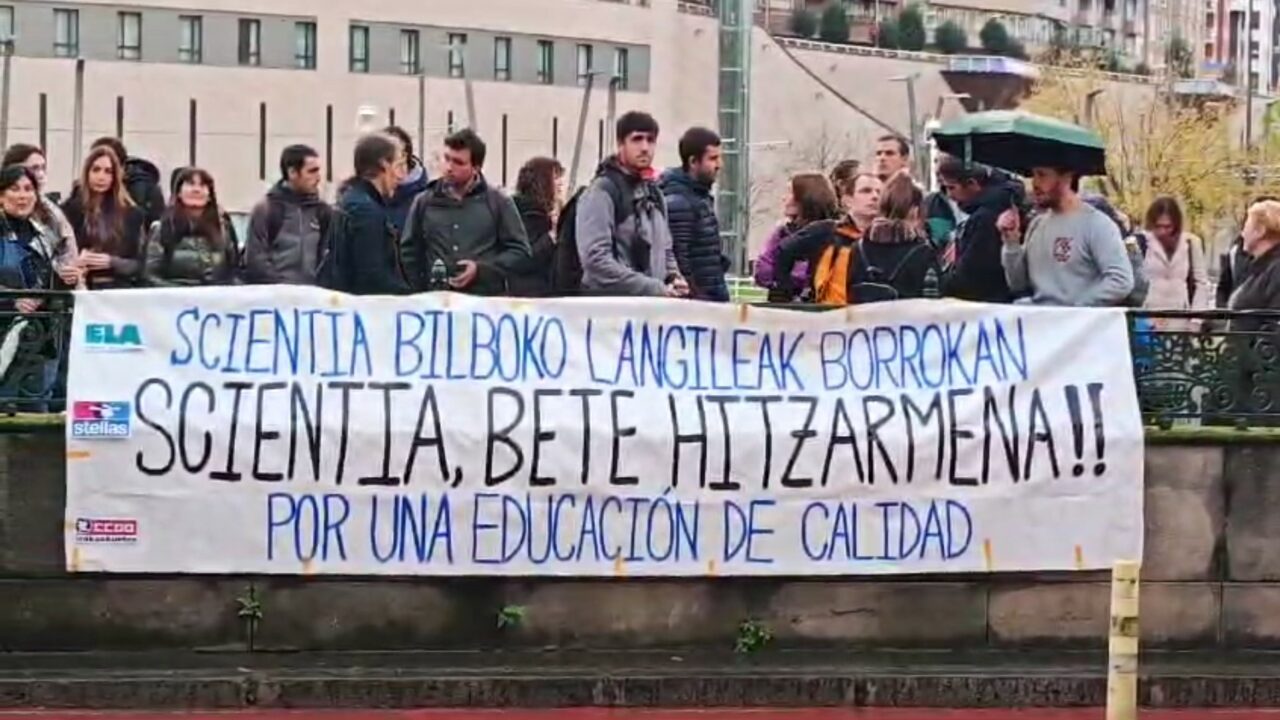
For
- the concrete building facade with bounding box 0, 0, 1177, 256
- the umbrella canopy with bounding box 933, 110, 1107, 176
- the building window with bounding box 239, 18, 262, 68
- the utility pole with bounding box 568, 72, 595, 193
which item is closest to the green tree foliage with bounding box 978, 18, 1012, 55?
the concrete building facade with bounding box 0, 0, 1177, 256

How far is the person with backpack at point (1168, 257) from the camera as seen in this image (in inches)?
583

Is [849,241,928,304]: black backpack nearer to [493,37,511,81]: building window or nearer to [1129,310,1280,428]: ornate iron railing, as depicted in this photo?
[1129,310,1280,428]: ornate iron railing

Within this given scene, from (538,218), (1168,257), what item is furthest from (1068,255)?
(1168,257)

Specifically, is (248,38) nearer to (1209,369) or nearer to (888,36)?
(888,36)

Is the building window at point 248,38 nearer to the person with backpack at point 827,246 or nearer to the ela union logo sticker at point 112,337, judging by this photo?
the person with backpack at point 827,246

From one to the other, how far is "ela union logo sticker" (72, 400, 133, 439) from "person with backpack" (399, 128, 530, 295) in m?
1.90

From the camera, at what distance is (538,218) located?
12.4m

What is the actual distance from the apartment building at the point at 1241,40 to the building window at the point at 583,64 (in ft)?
232

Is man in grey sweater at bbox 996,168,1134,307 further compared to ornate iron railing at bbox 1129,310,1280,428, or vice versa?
man in grey sweater at bbox 996,168,1134,307

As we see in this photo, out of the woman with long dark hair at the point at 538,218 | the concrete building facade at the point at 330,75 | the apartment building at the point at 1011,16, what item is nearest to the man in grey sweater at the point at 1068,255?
the woman with long dark hair at the point at 538,218

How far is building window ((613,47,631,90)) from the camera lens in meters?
81.9

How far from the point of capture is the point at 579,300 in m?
10.6

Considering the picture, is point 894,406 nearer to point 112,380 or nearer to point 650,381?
point 650,381

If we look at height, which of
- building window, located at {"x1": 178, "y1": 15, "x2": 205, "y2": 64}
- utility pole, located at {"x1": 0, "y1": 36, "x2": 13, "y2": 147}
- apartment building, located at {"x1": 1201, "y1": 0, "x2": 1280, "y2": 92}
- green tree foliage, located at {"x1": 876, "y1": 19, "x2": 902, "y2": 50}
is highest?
apartment building, located at {"x1": 1201, "y1": 0, "x2": 1280, "y2": 92}
